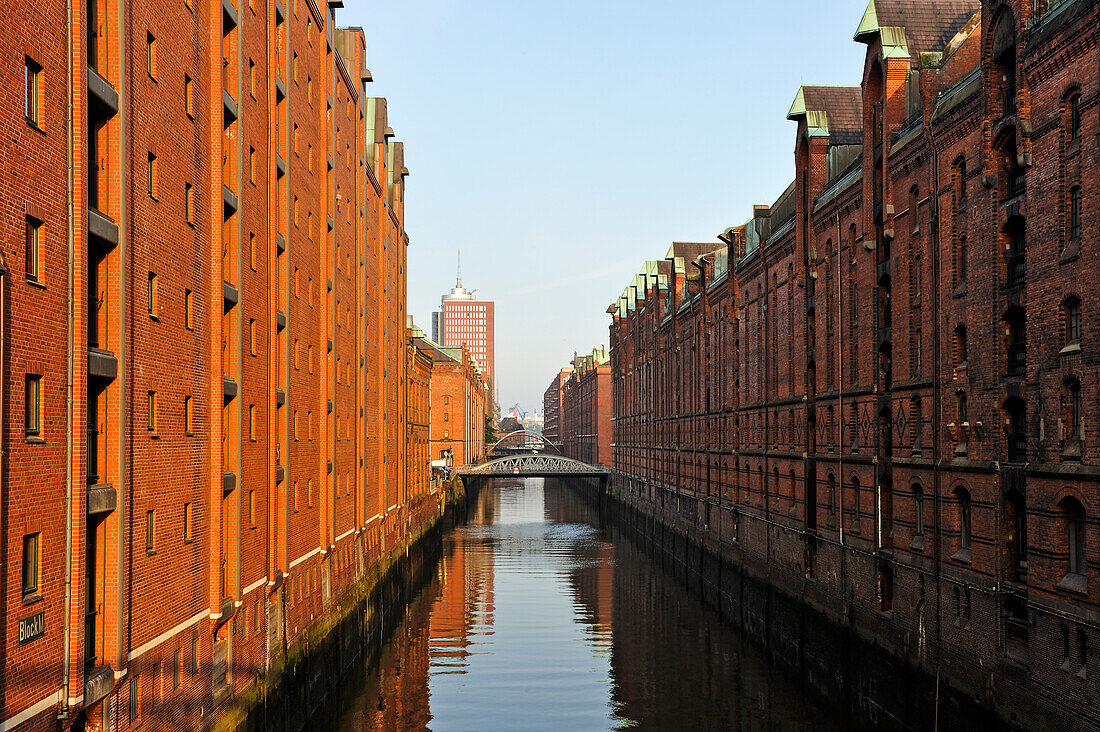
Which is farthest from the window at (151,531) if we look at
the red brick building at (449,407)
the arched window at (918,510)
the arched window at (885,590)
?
the red brick building at (449,407)

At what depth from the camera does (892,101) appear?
28406mm

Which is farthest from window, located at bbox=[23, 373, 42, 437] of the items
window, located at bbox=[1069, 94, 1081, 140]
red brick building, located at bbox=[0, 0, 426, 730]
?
window, located at bbox=[1069, 94, 1081, 140]

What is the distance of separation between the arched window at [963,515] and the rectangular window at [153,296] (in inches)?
693


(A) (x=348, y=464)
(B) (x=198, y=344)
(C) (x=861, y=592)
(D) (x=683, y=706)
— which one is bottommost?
(D) (x=683, y=706)

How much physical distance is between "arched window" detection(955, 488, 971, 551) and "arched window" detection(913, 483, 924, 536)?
2110 mm

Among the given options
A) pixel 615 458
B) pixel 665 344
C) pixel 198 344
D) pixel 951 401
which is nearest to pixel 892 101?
pixel 951 401

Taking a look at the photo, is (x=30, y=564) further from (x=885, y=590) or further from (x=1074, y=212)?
(x=885, y=590)

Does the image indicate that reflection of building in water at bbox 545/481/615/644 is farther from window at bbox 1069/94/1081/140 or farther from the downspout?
the downspout

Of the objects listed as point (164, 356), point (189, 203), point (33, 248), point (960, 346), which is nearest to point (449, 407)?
point (960, 346)

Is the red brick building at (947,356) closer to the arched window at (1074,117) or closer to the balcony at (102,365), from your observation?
the arched window at (1074,117)

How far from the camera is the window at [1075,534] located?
1855 centimetres

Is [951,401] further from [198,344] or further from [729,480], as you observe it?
[729,480]

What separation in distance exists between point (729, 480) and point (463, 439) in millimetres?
62230

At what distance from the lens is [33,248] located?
Result: 12305 millimetres
